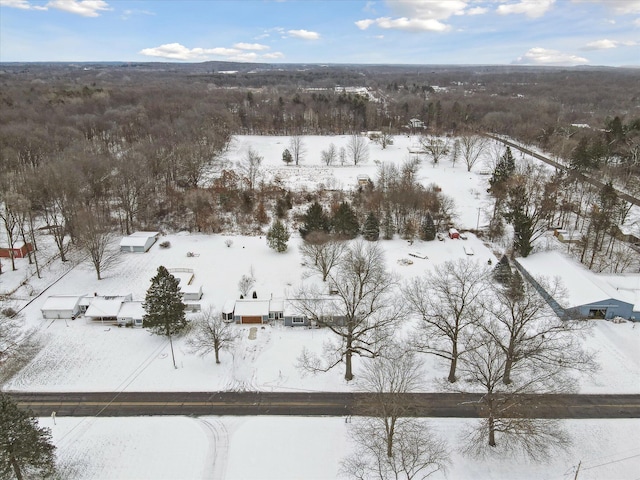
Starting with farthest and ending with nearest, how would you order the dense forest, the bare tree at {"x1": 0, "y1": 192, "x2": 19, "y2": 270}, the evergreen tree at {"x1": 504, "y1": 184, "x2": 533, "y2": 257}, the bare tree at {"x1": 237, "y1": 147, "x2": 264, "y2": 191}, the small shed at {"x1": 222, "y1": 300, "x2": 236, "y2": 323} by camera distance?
1. the bare tree at {"x1": 237, "y1": 147, "x2": 264, "y2": 191}
2. the dense forest
3. the evergreen tree at {"x1": 504, "y1": 184, "x2": 533, "y2": 257}
4. the bare tree at {"x1": 0, "y1": 192, "x2": 19, "y2": 270}
5. the small shed at {"x1": 222, "y1": 300, "x2": 236, "y2": 323}

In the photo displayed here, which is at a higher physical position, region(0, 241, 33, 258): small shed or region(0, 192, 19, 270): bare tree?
region(0, 192, 19, 270): bare tree

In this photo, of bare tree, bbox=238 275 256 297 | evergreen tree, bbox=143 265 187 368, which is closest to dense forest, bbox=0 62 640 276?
evergreen tree, bbox=143 265 187 368

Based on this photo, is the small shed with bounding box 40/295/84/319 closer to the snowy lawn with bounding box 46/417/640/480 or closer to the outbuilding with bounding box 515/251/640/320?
the snowy lawn with bounding box 46/417/640/480

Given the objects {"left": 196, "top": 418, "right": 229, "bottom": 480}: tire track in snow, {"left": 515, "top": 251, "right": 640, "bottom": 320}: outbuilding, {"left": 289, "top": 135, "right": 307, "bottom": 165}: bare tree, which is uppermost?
{"left": 289, "top": 135, "right": 307, "bottom": 165}: bare tree

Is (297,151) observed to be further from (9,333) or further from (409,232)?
(9,333)

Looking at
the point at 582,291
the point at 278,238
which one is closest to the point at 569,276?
the point at 582,291

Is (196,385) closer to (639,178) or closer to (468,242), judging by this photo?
(468,242)

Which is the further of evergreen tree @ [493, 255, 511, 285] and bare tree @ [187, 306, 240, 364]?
evergreen tree @ [493, 255, 511, 285]

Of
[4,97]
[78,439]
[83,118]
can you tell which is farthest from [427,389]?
[4,97]
